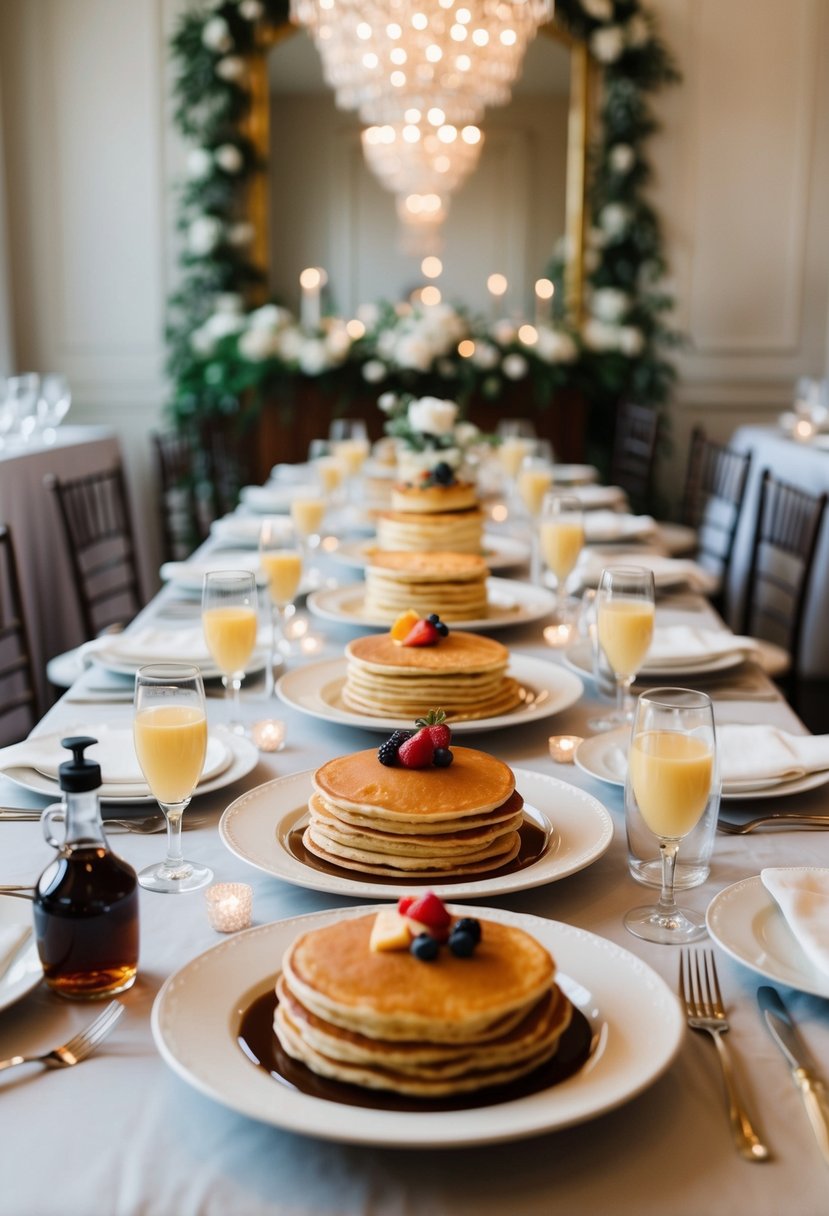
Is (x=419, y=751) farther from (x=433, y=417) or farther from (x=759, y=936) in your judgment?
(x=433, y=417)

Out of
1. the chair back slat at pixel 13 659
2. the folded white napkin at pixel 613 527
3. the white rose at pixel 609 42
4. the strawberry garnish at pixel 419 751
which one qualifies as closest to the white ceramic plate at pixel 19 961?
the strawberry garnish at pixel 419 751

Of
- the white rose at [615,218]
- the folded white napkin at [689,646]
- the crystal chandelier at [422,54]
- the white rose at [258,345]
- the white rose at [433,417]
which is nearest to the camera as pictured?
the folded white napkin at [689,646]

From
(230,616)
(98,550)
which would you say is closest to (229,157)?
(98,550)

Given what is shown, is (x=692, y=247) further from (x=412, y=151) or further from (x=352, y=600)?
(x=352, y=600)

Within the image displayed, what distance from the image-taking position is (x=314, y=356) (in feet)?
19.2

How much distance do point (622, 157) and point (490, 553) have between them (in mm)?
4396

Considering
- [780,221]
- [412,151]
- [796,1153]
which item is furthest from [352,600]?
[780,221]

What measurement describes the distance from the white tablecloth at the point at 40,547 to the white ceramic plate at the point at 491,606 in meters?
1.67

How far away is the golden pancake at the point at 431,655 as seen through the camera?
5.29 ft

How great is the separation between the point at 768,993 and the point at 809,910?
0.35 feet

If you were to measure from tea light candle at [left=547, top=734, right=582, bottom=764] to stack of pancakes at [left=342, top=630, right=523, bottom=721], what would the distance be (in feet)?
0.29

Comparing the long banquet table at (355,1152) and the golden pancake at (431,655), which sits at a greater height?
the golden pancake at (431,655)

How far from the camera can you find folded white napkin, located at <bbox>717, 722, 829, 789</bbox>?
1.42 m

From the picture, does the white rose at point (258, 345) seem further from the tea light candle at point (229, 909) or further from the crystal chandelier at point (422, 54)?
the tea light candle at point (229, 909)
